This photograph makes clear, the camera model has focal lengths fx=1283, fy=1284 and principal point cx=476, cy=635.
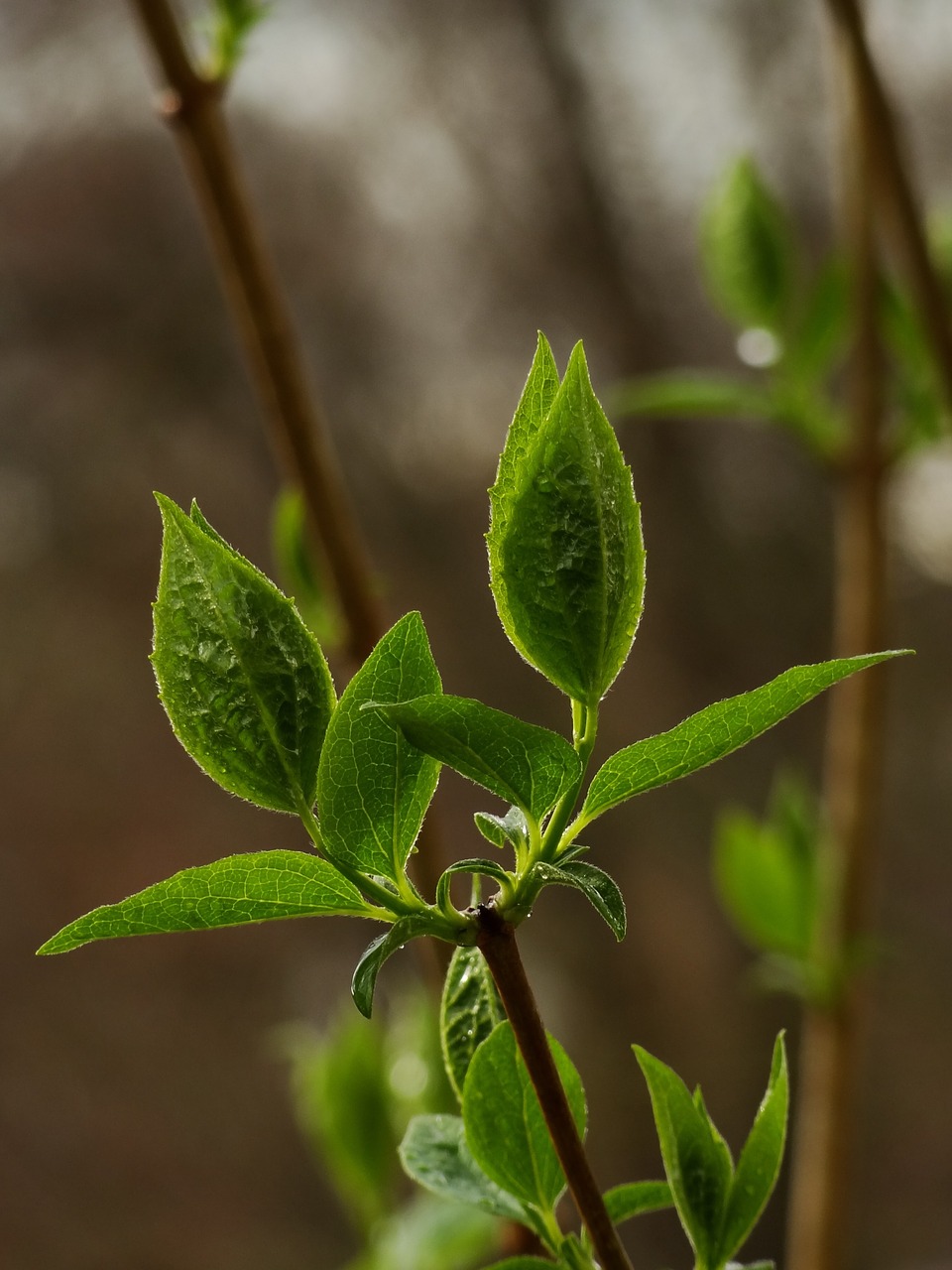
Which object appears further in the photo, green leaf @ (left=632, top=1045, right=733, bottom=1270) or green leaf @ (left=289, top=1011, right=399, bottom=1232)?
green leaf @ (left=289, top=1011, right=399, bottom=1232)

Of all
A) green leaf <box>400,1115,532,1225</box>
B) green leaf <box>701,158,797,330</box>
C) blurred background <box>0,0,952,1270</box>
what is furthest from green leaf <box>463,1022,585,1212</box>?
blurred background <box>0,0,952,1270</box>

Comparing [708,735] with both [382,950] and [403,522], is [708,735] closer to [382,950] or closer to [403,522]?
[382,950]

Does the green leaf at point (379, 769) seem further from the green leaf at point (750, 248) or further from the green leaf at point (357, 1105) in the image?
the green leaf at point (750, 248)

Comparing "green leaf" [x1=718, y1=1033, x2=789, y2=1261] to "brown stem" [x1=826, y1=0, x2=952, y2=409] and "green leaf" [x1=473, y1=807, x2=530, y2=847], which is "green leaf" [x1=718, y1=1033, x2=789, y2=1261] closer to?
"green leaf" [x1=473, y1=807, x2=530, y2=847]

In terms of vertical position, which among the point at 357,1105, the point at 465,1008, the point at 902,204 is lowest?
the point at 357,1105

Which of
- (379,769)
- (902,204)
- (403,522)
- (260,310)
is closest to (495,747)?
(379,769)

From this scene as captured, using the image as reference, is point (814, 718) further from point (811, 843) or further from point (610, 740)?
point (811, 843)
